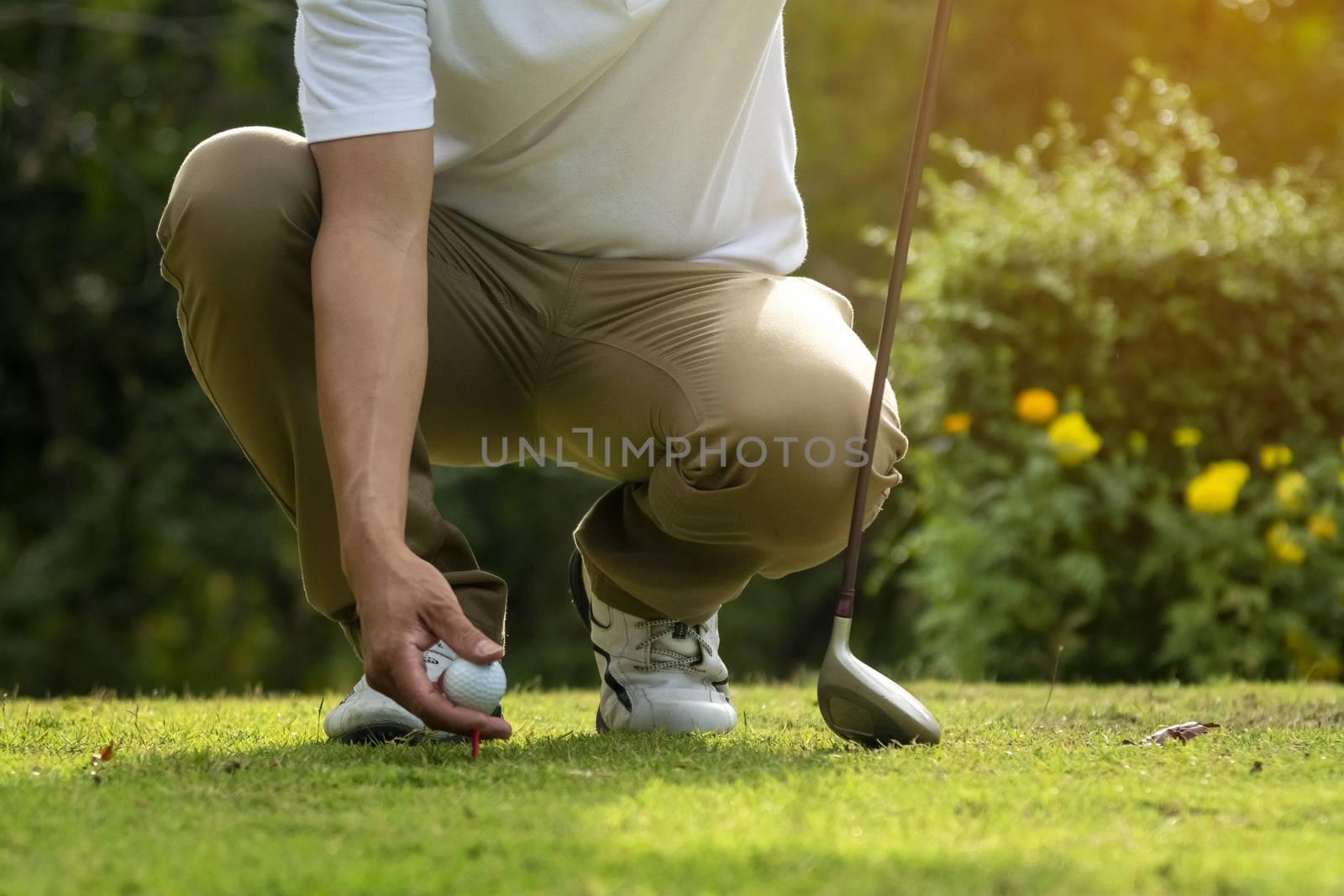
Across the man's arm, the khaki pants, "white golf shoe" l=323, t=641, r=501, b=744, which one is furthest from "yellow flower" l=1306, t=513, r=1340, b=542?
the man's arm

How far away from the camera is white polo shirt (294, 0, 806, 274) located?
1944mm

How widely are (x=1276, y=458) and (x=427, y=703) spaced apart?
2.56 meters

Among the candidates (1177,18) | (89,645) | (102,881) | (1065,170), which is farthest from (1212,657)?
(1177,18)

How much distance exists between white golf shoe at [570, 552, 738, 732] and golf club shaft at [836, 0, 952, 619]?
266mm

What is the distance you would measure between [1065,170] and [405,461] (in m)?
2.89

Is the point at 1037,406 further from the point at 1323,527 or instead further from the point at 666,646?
the point at 666,646

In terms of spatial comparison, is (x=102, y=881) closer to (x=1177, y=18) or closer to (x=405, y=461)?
(x=405, y=461)

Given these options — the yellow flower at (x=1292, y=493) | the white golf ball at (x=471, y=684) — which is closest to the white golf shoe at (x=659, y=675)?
the white golf ball at (x=471, y=684)

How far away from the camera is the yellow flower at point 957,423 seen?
3.69 meters

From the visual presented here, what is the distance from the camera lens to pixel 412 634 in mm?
1533

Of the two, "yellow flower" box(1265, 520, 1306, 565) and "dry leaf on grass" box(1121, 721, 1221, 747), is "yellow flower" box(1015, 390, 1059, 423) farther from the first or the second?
"dry leaf on grass" box(1121, 721, 1221, 747)

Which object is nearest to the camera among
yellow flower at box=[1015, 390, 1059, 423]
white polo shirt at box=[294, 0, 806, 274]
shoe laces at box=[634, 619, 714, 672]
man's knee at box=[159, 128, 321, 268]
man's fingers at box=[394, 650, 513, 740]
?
man's fingers at box=[394, 650, 513, 740]

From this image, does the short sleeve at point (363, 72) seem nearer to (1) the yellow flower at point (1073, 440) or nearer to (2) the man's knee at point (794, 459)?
(2) the man's knee at point (794, 459)

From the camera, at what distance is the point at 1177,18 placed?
310 inches
